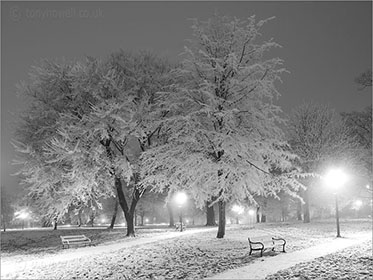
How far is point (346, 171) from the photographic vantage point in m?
28.3

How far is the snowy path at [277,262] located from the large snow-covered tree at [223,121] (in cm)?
400

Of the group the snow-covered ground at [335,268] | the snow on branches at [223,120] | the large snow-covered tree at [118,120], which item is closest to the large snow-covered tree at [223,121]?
the snow on branches at [223,120]

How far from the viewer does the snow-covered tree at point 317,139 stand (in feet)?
102

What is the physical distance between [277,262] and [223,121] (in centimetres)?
761

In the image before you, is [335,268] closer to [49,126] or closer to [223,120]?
[223,120]

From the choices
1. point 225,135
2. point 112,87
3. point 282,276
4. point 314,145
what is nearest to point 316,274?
point 282,276

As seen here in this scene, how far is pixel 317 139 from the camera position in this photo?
33.6 meters

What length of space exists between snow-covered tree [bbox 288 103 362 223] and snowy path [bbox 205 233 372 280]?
14.6 m

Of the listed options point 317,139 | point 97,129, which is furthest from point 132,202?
point 317,139

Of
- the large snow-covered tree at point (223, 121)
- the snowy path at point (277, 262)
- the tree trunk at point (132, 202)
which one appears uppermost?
the large snow-covered tree at point (223, 121)

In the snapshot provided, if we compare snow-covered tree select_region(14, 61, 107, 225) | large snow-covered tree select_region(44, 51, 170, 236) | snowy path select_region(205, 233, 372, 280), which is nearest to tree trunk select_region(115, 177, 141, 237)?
large snow-covered tree select_region(44, 51, 170, 236)

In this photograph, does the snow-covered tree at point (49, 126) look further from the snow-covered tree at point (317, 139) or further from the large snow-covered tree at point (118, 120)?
the snow-covered tree at point (317, 139)

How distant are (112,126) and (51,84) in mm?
5995

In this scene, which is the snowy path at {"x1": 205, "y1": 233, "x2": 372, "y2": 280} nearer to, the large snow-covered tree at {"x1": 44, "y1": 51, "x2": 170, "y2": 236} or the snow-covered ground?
the snow-covered ground
